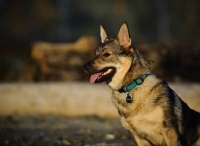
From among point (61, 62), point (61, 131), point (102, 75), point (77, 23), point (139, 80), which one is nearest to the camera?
point (139, 80)

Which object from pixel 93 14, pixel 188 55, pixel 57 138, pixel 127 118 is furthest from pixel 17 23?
pixel 127 118

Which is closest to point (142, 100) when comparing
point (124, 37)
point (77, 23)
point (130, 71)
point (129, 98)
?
point (129, 98)

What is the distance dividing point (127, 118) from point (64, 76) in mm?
4911

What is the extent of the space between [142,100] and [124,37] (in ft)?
3.15

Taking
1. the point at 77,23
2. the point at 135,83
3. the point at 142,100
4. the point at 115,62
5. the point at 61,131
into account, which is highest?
the point at 77,23

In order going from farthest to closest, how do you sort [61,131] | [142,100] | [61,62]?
[61,62]
[61,131]
[142,100]

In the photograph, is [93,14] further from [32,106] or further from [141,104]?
[141,104]

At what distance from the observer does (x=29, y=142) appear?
6121mm

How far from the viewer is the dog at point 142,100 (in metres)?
4.53

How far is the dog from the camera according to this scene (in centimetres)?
453

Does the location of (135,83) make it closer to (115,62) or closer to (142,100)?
(142,100)

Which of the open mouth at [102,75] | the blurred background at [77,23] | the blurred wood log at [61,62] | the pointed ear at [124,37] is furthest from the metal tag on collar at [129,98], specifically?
the blurred background at [77,23]

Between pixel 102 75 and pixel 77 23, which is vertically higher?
pixel 77 23

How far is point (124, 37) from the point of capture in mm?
5113
